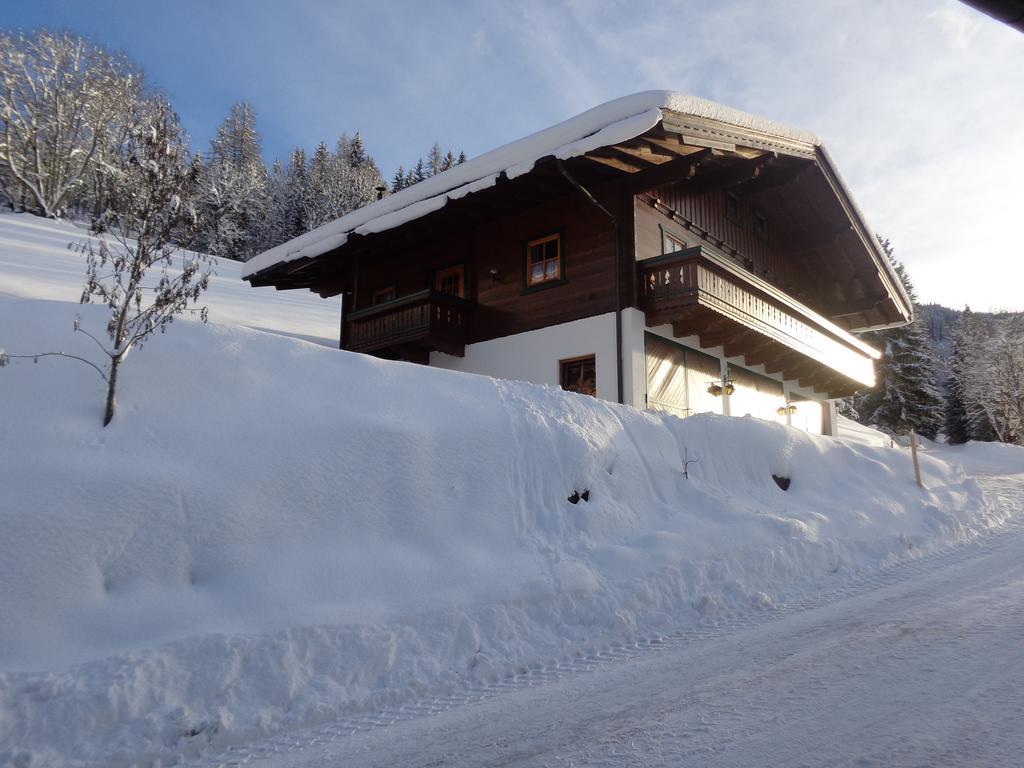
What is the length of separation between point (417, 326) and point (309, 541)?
10.3 m

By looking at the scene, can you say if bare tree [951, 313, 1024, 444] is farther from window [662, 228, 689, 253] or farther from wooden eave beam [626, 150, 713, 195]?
wooden eave beam [626, 150, 713, 195]

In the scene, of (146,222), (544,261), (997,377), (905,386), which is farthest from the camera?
(905,386)

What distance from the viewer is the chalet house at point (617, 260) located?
12.7m

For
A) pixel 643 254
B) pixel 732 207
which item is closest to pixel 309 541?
pixel 643 254

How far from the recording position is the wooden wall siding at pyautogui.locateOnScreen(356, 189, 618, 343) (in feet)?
45.1

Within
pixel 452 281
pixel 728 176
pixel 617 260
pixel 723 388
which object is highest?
pixel 728 176

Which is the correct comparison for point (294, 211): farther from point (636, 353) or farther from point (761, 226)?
point (636, 353)

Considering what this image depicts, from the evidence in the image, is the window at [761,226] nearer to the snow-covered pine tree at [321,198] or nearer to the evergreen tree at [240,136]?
the snow-covered pine tree at [321,198]

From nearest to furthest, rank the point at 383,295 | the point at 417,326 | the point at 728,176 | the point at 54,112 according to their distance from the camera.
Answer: the point at 417,326 → the point at 728,176 → the point at 383,295 → the point at 54,112

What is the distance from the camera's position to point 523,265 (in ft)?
49.4

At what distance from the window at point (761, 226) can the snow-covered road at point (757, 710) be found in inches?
621

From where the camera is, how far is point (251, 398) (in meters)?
5.87

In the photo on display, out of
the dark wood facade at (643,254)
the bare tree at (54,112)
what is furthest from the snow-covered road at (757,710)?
the bare tree at (54,112)

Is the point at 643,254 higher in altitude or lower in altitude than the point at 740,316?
higher
